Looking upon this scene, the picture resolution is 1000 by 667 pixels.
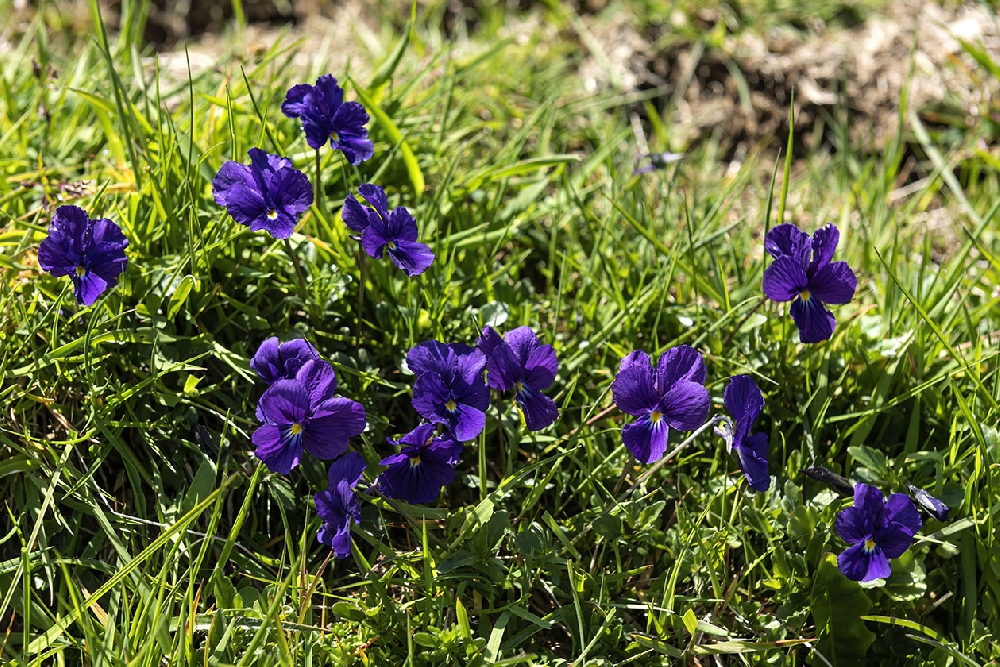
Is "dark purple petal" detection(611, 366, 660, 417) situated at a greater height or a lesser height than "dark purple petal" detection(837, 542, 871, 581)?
greater

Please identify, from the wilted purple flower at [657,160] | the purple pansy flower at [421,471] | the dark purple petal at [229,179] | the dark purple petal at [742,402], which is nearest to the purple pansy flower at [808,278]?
the dark purple petal at [742,402]

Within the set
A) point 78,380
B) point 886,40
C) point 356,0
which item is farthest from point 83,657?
point 886,40

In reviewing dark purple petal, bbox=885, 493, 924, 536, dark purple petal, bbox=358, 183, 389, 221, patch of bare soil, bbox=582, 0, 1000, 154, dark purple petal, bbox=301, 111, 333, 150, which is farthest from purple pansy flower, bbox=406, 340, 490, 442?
patch of bare soil, bbox=582, 0, 1000, 154

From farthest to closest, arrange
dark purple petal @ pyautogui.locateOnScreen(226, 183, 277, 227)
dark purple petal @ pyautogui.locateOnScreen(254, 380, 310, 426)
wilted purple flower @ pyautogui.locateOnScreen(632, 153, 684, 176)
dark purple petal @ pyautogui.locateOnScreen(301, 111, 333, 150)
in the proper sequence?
wilted purple flower @ pyautogui.locateOnScreen(632, 153, 684, 176)
dark purple petal @ pyautogui.locateOnScreen(301, 111, 333, 150)
dark purple petal @ pyautogui.locateOnScreen(226, 183, 277, 227)
dark purple petal @ pyautogui.locateOnScreen(254, 380, 310, 426)

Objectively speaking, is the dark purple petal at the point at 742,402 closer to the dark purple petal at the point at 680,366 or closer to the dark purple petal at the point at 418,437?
the dark purple petal at the point at 680,366

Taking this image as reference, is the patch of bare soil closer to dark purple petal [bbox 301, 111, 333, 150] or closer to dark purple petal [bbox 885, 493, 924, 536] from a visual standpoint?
dark purple petal [bbox 301, 111, 333, 150]

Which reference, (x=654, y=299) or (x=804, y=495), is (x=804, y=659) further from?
(x=654, y=299)

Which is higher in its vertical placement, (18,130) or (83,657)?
(18,130)
